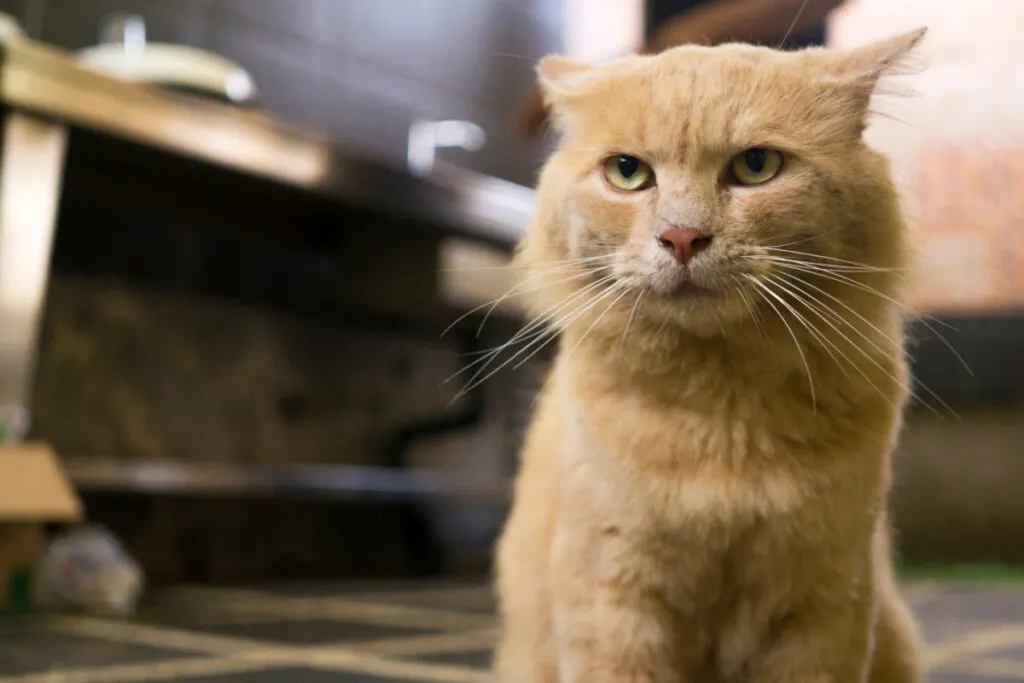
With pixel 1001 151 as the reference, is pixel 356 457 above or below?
below

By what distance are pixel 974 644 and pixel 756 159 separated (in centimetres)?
131

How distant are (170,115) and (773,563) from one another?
176 centimetres

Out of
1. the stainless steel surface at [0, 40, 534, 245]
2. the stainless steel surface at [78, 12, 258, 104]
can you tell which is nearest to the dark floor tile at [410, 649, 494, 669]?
the stainless steel surface at [0, 40, 534, 245]

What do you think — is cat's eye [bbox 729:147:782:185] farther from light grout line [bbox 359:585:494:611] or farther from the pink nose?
light grout line [bbox 359:585:494:611]

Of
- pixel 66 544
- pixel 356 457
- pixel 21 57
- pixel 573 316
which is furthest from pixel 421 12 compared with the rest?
pixel 573 316

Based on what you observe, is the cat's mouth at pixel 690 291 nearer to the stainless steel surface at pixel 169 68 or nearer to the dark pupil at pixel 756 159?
the dark pupil at pixel 756 159

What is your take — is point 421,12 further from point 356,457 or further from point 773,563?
point 773,563

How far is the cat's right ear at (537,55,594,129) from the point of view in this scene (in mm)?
917

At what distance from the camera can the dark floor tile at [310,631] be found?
161 cm

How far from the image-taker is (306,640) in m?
1.59

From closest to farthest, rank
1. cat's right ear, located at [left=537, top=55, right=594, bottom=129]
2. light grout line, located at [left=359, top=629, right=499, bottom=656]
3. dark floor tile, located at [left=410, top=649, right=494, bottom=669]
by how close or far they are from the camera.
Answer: cat's right ear, located at [left=537, top=55, right=594, bottom=129]
dark floor tile, located at [left=410, top=649, right=494, bottom=669]
light grout line, located at [left=359, top=629, right=499, bottom=656]

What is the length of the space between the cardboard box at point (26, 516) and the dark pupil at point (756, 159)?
4.76 ft

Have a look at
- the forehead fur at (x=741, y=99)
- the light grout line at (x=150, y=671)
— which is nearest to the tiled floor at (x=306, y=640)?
the light grout line at (x=150, y=671)

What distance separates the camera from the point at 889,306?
33.3 inches
